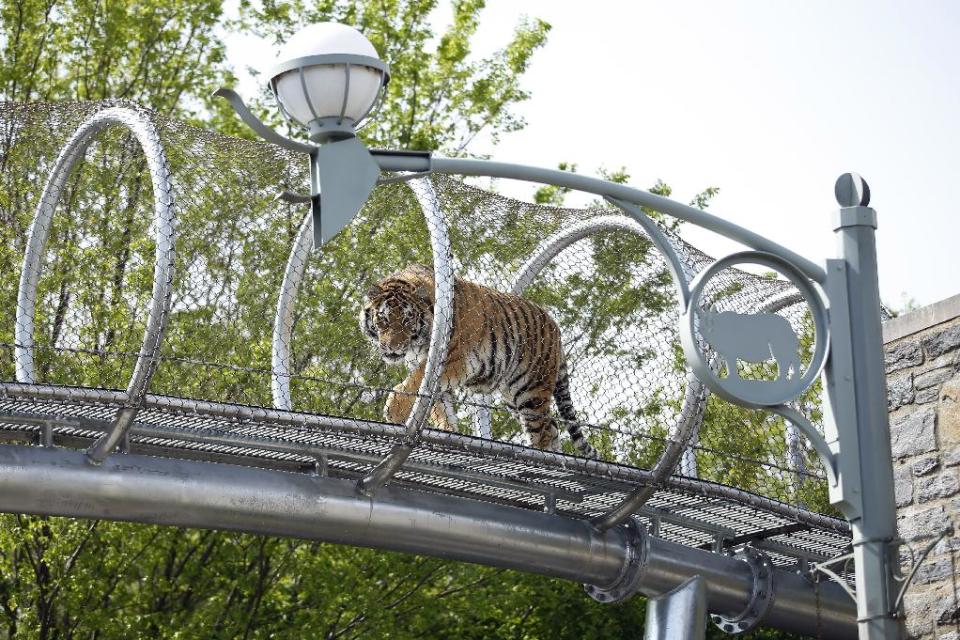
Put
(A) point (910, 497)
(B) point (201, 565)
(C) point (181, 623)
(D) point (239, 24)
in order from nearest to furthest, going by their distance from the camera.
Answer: (A) point (910, 497)
(C) point (181, 623)
(B) point (201, 565)
(D) point (239, 24)

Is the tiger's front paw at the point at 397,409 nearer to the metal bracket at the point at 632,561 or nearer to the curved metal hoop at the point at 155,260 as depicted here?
the curved metal hoop at the point at 155,260

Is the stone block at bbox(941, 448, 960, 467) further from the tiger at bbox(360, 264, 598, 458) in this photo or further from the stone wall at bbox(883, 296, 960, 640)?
the tiger at bbox(360, 264, 598, 458)

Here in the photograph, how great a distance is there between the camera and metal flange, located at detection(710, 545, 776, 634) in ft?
34.4

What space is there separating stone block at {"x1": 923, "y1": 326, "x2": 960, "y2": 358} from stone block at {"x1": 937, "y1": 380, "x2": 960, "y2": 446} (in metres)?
0.18

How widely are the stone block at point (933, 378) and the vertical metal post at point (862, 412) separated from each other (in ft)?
5.10

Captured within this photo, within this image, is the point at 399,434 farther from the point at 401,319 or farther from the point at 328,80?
the point at 328,80

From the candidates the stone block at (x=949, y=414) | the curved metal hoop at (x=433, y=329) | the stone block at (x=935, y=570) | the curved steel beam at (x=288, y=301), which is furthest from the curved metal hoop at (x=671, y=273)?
the curved steel beam at (x=288, y=301)

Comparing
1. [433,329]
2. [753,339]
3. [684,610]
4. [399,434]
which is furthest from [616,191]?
[684,610]

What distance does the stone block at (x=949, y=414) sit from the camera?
7.93m

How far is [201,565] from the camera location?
1531 centimetres

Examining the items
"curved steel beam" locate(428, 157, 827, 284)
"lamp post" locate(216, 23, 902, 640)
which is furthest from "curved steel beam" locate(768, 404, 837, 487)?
"curved steel beam" locate(428, 157, 827, 284)

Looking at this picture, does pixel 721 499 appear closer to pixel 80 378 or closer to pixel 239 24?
pixel 80 378

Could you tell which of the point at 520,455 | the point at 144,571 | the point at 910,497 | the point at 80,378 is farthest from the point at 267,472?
the point at 144,571

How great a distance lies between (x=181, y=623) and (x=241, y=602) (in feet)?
3.66
